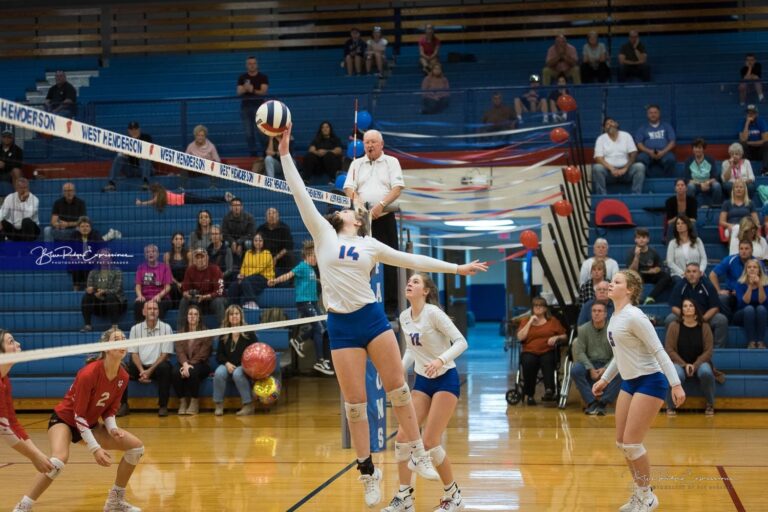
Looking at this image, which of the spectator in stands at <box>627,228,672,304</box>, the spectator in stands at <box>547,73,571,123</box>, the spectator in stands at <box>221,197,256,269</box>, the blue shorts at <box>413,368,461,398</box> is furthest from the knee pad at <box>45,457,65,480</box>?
the spectator in stands at <box>547,73,571,123</box>

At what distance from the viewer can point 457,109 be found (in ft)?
53.0

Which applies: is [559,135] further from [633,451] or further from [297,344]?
[633,451]

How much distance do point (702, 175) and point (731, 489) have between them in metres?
8.49

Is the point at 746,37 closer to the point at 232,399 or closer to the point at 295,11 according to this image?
the point at 295,11

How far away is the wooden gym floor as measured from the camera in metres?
7.29

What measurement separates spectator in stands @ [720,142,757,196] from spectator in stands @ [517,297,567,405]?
13.5ft

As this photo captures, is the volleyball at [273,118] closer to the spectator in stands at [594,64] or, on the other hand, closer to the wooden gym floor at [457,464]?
the wooden gym floor at [457,464]

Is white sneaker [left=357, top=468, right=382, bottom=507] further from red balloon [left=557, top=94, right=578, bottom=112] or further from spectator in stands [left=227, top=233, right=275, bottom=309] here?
red balloon [left=557, top=94, right=578, bottom=112]

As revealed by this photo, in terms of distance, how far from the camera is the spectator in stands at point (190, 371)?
41.2 ft

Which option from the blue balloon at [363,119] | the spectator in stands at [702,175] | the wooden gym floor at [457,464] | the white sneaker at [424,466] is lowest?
the wooden gym floor at [457,464]

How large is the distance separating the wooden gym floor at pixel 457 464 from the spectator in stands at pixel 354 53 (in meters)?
9.33

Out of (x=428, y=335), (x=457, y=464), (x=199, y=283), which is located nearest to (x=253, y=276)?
(x=199, y=283)

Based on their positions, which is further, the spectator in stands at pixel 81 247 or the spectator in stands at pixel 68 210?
the spectator in stands at pixel 68 210

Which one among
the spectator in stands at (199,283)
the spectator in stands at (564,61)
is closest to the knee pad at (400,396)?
the spectator in stands at (199,283)
